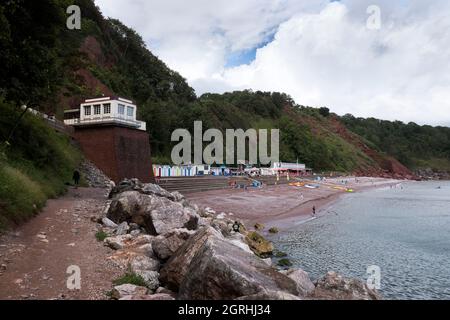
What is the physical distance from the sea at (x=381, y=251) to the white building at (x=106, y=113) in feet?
62.1

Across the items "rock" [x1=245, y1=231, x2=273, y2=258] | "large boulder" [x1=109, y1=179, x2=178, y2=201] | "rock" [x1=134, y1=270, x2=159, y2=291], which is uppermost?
"large boulder" [x1=109, y1=179, x2=178, y2=201]

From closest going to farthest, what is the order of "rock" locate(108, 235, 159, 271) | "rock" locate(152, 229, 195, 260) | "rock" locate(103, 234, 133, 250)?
1. "rock" locate(108, 235, 159, 271)
2. "rock" locate(152, 229, 195, 260)
3. "rock" locate(103, 234, 133, 250)

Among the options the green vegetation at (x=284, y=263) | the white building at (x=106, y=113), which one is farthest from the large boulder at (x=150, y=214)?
the white building at (x=106, y=113)

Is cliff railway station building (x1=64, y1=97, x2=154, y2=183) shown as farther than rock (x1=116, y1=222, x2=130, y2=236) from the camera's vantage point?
Yes

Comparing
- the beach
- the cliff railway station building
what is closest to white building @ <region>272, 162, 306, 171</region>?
the beach

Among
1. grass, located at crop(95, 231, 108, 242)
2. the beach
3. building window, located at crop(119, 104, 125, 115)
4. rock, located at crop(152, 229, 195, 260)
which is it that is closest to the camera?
rock, located at crop(152, 229, 195, 260)

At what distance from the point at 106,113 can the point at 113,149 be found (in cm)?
459

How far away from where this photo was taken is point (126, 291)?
8062 mm

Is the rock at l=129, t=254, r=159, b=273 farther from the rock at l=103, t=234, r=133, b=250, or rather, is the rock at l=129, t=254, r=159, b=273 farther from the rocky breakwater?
the rock at l=103, t=234, r=133, b=250

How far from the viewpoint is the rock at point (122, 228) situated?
13.5 metres

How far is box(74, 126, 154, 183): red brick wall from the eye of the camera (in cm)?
3338

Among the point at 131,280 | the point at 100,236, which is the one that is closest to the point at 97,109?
the point at 100,236

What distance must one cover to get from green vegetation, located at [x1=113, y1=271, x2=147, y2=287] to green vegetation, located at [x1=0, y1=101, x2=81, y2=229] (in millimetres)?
4863

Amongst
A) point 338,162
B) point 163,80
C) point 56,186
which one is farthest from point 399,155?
point 56,186
